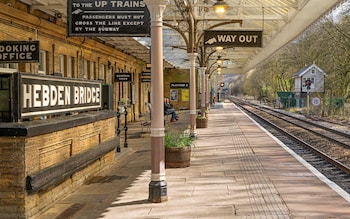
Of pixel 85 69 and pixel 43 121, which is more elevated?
pixel 85 69

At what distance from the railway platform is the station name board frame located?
135 cm

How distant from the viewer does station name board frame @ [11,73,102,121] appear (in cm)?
671

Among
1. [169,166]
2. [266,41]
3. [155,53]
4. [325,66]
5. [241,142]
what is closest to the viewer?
[155,53]

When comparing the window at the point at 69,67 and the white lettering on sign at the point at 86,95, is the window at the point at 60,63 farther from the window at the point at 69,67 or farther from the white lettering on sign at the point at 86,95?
the white lettering on sign at the point at 86,95

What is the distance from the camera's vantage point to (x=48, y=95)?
7.75 meters

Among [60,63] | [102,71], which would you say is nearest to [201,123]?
[102,71]

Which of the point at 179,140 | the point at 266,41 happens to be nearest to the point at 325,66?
the point at 266,41

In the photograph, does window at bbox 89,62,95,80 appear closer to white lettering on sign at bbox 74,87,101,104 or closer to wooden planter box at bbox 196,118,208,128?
wooden planter box at bbox 196,118,208,128

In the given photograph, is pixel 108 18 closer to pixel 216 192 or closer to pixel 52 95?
pixel 52 95

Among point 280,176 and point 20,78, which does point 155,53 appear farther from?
point 280,176

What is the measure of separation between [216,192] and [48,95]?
Answer: 302 cm

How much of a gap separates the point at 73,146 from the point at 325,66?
3675 centimetres

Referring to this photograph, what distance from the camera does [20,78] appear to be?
21.9ft

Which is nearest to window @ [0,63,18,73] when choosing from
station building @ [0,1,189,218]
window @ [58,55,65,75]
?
station building @ [0,1,189,218]
